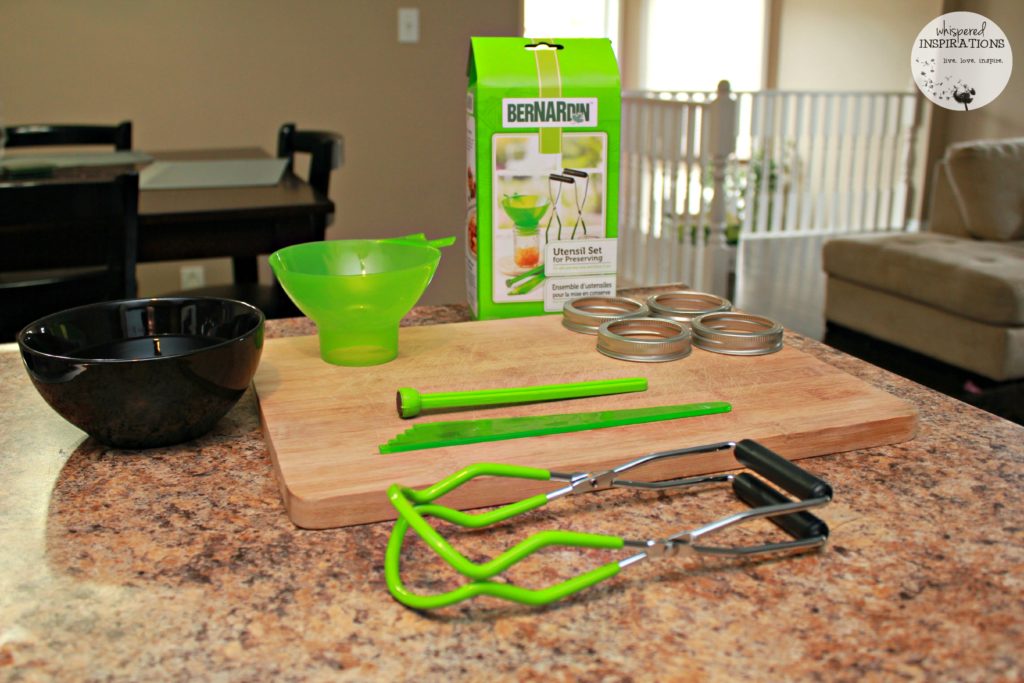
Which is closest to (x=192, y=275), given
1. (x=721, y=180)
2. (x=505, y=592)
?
(x=721, y=180)

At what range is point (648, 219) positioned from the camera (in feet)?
15.1

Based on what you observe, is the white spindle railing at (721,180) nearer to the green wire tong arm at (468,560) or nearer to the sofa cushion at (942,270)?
the sofa cushion at (942,270)

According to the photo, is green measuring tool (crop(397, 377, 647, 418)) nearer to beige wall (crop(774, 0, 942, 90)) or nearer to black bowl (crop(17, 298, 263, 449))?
black bowl (crop(17, 298, 263, 449))

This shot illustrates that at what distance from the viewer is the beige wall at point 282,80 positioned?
10.7ft

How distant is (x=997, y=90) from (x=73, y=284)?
1693 mm

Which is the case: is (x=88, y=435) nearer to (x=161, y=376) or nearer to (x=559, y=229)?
(x=161, y=376)

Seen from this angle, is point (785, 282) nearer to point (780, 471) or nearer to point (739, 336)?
point (739, 336)

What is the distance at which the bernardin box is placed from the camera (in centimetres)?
102

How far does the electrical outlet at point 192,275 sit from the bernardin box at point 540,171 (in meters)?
2.71

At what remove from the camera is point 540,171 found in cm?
103

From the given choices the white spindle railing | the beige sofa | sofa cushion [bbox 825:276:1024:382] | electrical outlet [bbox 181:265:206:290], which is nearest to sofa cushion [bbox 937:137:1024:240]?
the beige sofa

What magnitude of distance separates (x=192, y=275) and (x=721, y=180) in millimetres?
2241

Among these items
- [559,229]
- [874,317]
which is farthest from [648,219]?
[559,229]

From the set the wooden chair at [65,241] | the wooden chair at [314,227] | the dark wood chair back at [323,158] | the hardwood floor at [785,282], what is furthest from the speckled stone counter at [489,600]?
the hardwood floor at [785,282]
